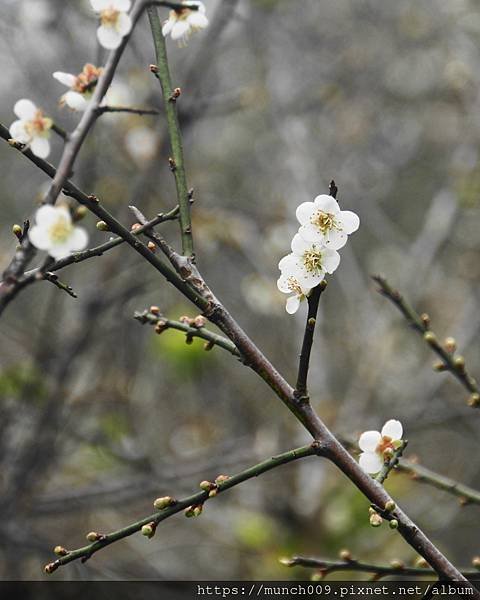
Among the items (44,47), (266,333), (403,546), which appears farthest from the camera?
(266,333)

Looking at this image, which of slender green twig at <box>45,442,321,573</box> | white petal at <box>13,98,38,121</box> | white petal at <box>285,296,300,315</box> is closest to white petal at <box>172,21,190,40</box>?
white petal at <box>13,98,38,121</box>

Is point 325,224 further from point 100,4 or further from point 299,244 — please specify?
point 100,4

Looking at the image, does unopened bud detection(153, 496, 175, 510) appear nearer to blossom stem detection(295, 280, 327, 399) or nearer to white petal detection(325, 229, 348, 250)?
blossom stem detection(295, 280, 327, 399)

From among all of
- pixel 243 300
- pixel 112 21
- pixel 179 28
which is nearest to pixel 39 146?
pixel 112 21

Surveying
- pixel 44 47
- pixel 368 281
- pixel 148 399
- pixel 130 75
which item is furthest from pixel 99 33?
pixel 368 281

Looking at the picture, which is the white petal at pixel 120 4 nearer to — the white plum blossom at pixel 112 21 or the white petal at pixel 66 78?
the white plum blossom at pixel 112 21

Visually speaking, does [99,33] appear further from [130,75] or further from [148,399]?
[148,399]
